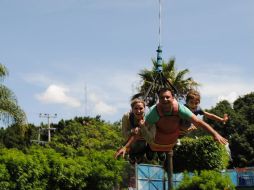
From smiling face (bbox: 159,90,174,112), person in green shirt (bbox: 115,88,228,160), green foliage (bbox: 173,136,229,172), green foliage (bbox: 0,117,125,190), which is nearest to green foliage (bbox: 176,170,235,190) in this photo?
green foliage (bbox: 0,117,125,190)

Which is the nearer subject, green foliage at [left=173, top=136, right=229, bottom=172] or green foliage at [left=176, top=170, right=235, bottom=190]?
green foliage at [left=176, top=170, right=235, bottom=190]

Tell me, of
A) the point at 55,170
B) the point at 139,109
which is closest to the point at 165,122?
the point at 139,109

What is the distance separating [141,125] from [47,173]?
16503 mm

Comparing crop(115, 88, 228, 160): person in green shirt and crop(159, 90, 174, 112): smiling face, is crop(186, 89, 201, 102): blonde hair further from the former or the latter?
crop(159, 90, 174, 112): smiling face

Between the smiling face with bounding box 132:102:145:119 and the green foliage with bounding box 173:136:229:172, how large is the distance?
19593 mm

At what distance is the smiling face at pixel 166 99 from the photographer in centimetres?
699

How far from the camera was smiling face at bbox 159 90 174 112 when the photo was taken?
6.99 m

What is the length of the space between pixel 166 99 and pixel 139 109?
1.20m

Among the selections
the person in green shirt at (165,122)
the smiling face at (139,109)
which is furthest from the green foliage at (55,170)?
the person in green shirt at (165,122)

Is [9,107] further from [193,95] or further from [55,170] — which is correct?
[193,95]

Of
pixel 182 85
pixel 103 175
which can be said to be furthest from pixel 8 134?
pixel 182 85

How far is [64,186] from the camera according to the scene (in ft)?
81.1

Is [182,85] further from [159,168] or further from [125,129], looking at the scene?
[125,129]

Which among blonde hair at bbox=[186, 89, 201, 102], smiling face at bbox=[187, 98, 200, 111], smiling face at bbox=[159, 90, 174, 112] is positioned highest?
blonde hair at bbox=[186, 89, 201, 102]
